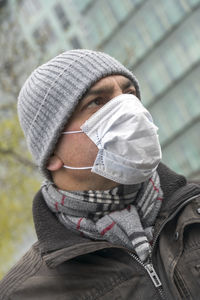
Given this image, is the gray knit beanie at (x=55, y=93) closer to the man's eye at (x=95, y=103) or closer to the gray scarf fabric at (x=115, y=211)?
the man's eye at (x=95, y=103)

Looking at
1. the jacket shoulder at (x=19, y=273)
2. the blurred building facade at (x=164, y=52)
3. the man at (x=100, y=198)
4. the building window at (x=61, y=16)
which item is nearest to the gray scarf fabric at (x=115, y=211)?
the man at (x=100, y=198)

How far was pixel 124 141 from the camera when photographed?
272 centimetres

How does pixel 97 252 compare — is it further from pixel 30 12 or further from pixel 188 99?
pixel 30 12

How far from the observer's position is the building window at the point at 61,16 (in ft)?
85.5

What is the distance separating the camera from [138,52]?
23.5 meters

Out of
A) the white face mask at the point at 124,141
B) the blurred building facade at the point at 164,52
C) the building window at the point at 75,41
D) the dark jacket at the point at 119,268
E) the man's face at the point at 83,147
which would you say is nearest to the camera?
the dark jacket at the point at 119,268

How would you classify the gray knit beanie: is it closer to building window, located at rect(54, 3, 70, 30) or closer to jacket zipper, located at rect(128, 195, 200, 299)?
jacket zipper, located at rect(128, 195, 200, 299)

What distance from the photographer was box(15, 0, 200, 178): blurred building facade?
71.2ft

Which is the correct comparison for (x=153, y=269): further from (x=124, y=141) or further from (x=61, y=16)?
(x=61, y=16)

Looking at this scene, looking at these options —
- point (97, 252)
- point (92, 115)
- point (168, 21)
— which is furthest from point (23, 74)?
point (168, 21)

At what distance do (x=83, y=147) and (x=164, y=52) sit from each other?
2065cm

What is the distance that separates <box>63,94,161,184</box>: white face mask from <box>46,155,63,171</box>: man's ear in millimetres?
231

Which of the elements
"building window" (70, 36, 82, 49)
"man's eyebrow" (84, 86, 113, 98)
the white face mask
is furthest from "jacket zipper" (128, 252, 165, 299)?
"building window" (70, 36, 82, 49)

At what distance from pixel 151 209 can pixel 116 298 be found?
1.79 ft
